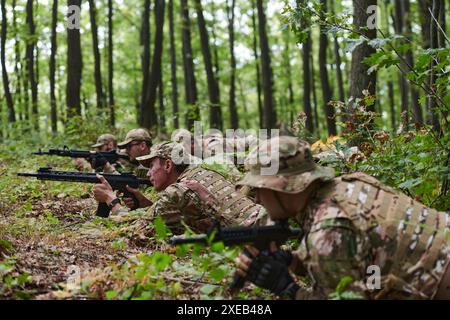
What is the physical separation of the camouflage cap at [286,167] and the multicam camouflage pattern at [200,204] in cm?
187

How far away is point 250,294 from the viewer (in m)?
3.80

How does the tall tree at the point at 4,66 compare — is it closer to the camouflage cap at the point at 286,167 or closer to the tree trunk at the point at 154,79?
the tree trunk at the point at 154,79

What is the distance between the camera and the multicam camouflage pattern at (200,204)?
17.4ft

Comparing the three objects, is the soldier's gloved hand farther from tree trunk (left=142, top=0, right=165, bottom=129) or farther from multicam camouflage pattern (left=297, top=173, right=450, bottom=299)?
tree trunk (left=142, top=0, right=165, bottom=129)

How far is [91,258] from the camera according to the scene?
4.74 meters

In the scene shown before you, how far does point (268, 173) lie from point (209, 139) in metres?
6.18

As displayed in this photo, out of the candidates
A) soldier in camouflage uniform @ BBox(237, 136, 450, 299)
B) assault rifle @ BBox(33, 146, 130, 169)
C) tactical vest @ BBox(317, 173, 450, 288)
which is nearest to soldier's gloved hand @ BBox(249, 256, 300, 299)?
soldier in camouflage uniform @ BBox(237, 136, 450, 299)

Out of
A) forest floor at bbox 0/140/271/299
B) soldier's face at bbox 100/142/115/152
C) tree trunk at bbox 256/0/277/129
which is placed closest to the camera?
forest floor at bbox 0/140/271/299

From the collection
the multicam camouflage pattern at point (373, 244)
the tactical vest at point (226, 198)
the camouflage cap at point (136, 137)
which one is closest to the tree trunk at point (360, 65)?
the tactical vest at point (226, 198)

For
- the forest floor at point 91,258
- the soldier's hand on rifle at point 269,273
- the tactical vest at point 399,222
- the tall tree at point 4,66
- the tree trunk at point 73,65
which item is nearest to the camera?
the tactical vest at point 399,222

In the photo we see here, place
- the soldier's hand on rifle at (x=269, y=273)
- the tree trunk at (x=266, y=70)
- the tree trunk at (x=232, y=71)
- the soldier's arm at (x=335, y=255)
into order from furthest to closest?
the tree trunk at (x=232, y=71)
the tree trunk at (x=266, y=70)
the soldier's hand on rifle at (x=269, y=273)
the soldier's arm at (x=335, y=255)

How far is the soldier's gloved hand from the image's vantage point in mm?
3199

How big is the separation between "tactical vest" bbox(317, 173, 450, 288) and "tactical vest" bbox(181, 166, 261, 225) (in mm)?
1987
